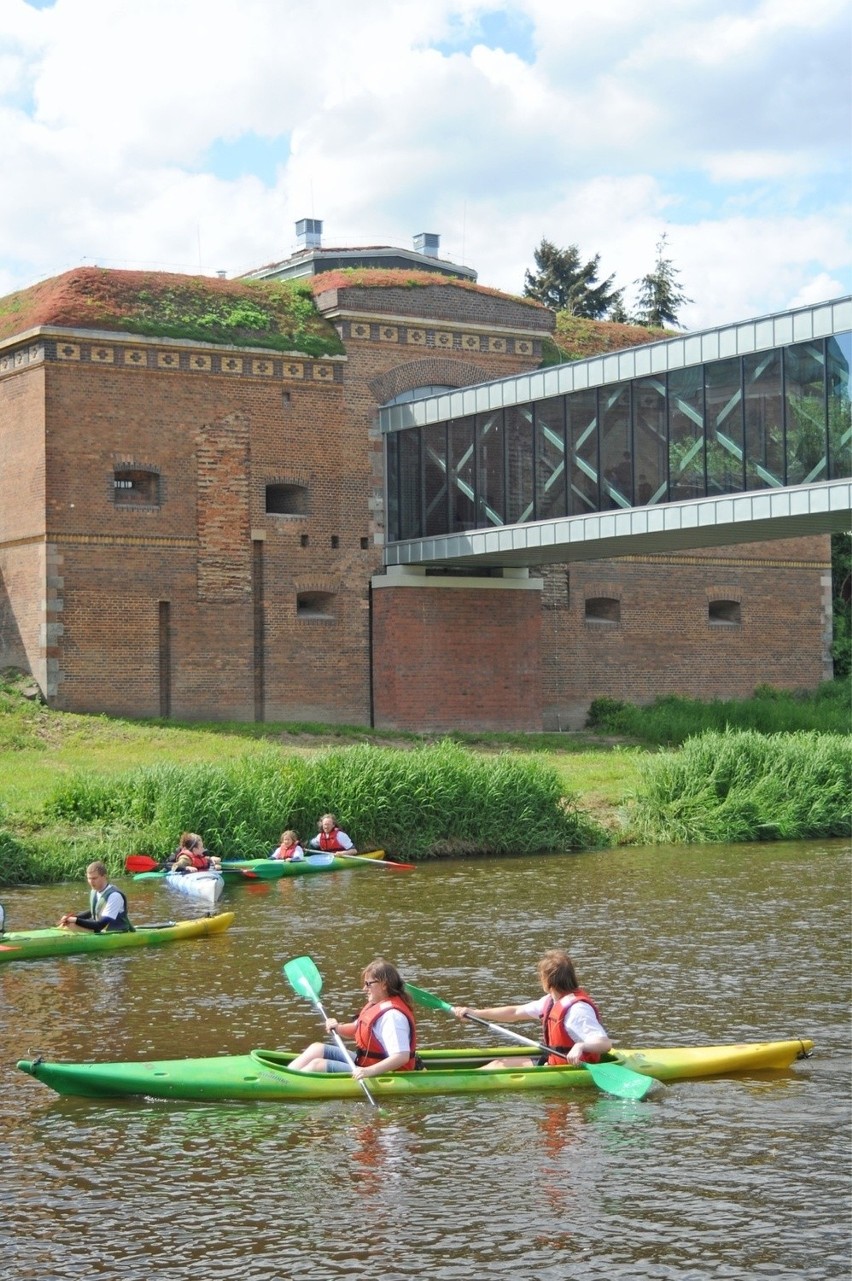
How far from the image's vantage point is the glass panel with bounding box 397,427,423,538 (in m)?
33.3

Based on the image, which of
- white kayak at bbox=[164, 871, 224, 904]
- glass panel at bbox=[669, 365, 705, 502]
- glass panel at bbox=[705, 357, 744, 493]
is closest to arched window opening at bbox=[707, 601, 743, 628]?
glass panel at bbox=[669, 365, 705, 502]

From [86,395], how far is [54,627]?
4.34 m

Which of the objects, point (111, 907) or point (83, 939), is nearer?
point (83, 939)

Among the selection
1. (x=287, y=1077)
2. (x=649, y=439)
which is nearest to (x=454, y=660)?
(x=649, y=439)

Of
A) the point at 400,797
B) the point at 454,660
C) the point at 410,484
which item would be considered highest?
the point at 410,484

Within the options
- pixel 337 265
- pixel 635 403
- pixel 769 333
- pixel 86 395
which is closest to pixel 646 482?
pixel 635 403

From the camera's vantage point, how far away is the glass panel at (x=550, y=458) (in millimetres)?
30406

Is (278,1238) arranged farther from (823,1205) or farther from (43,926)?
(43,926)

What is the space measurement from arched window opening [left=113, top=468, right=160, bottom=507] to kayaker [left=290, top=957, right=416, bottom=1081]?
20978 millimetres

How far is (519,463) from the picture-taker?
31297 millimetres

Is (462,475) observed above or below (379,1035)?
above

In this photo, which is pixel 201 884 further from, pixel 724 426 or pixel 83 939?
pixel 724 426

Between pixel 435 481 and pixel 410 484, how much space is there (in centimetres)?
69

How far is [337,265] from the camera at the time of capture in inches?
1713
